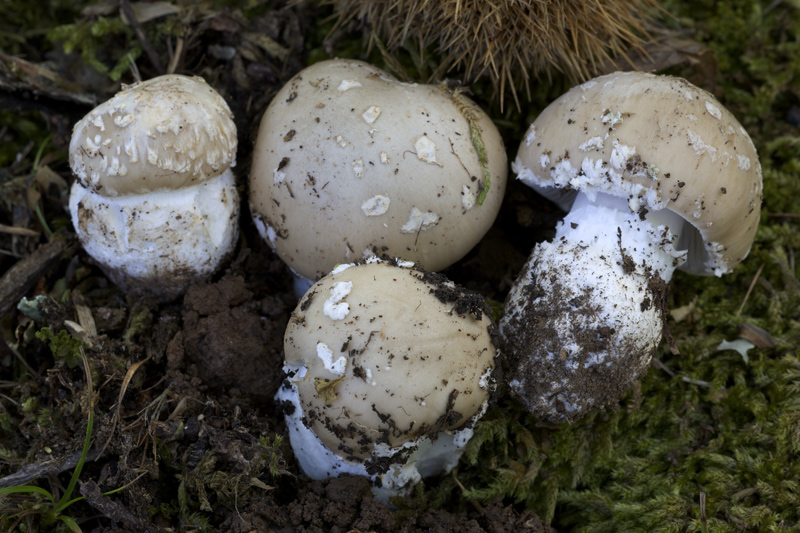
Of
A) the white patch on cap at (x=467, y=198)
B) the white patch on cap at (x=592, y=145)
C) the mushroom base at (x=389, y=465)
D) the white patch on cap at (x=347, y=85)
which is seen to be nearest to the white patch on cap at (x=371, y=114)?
the white patch on cap at (x=347, y=85)

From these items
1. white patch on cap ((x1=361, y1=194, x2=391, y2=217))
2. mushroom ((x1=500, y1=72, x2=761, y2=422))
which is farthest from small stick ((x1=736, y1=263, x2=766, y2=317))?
white patch on cap ((x1=361, y1=194, x2=391, y2=217))

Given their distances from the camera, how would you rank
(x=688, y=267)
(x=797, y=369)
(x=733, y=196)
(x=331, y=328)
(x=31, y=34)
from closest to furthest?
(x=331, y=328) < (x=733, y=196) < (x=797, y=369) < (x=688, y=267) < (x=31, y=34)

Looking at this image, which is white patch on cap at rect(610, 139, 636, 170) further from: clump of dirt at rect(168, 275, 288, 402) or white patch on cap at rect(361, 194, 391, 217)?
clump of dirt at rect(168, 275, 288, 402)

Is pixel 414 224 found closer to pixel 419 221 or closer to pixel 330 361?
pixel 419 221

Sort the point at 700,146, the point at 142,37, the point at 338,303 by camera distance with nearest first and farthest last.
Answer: the point at 338,303, the point at 700,146, the point at 142,37

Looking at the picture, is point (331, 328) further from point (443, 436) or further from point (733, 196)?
point (733, 196)

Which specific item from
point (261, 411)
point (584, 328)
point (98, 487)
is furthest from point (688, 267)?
point (98, 487)

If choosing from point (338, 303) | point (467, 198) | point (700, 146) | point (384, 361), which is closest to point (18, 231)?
point (338, 303)
